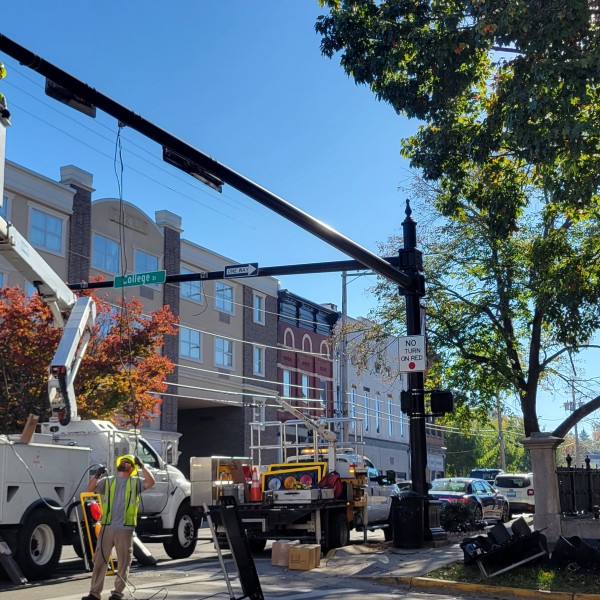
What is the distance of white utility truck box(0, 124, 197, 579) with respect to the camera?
41.5 ft

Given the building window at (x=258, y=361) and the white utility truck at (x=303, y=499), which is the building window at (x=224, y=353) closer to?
the building window at (x=258, y=361)

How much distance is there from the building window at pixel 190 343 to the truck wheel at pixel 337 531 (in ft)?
71.4

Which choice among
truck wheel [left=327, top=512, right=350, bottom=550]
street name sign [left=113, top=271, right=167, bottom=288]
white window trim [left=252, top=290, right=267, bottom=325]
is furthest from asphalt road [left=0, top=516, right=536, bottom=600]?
white window trim [left=252, top=290, right=267, bottom=325]

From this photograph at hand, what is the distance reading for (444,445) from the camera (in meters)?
75.2

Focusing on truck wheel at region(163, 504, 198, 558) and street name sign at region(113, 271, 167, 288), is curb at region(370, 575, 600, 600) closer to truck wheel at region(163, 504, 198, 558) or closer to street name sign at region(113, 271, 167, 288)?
truck wheel at region(163, 504, 198, 558)

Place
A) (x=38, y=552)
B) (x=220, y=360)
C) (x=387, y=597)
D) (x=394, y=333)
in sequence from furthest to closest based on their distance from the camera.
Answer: (x=220, y=360)
(x=394, y=333)
(x=38, y=552)
(x=387, y=597)

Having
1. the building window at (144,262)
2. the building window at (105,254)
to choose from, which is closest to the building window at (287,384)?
Answer: the building window at (144,262)

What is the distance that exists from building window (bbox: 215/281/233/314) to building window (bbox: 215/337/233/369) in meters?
1.49

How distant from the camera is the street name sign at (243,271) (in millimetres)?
16766

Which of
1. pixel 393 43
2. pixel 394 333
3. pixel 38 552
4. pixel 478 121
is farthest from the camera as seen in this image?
pixel 394 333

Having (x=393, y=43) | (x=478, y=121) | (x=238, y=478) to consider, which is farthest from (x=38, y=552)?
(x=478, y=121)

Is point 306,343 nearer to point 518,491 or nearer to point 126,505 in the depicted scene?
point 518,491

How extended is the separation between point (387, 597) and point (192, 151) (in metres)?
6.15

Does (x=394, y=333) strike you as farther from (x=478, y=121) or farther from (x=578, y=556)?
(x=578, y=556)
